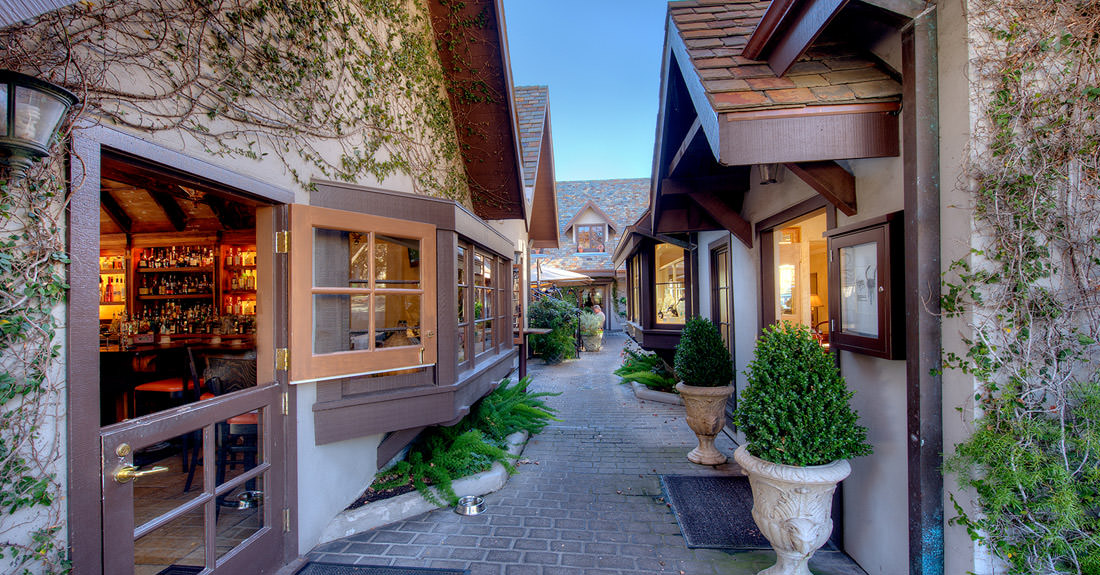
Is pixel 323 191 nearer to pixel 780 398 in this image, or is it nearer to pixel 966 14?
pixel 780 398

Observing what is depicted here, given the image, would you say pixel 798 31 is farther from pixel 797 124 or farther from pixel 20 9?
pixel 20 9

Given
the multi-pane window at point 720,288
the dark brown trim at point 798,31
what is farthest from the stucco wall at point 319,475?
the multi-pane window at point 720,288

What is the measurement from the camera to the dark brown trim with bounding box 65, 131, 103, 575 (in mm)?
1597

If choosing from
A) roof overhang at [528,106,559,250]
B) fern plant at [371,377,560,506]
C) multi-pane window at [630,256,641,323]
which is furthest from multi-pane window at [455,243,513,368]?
multi-pane window at [630,256,641,323]

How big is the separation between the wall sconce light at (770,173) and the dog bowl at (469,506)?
326 centimetres

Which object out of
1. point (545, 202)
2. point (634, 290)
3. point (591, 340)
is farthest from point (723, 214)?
point (591, 340)

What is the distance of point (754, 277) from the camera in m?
4.53

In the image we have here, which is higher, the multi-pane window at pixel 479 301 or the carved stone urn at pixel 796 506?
the multi-pane window at pixel 479 301

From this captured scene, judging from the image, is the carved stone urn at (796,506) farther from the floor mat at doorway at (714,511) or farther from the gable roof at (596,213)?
the gable roof at (596,213)

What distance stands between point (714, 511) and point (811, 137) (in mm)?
2638

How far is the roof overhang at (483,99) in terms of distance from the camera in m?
4.21

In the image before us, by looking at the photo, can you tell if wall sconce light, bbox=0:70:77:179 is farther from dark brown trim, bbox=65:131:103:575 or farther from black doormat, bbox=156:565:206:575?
black doormat, bbox=156:565:206:575

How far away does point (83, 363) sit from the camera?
1.64 m

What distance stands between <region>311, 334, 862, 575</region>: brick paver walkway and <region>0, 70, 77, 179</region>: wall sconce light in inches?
98.6
